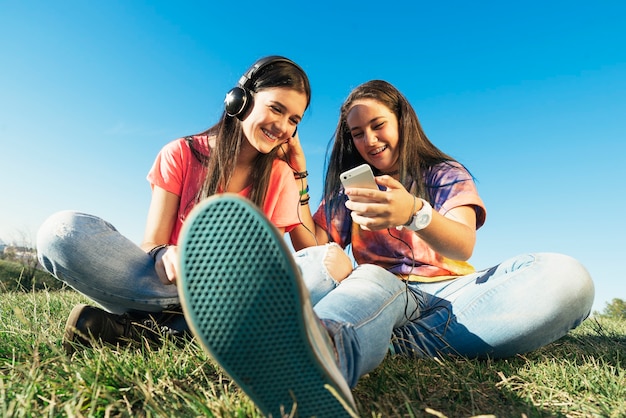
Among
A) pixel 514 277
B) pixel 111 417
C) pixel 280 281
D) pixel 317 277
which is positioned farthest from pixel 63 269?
pixel 514 277

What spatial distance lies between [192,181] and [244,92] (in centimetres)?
71

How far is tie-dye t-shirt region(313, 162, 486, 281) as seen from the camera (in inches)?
105

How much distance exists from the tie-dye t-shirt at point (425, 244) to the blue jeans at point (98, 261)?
134cm

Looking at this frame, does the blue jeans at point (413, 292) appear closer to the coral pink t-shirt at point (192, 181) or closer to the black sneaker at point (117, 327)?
the black sneaker at point (117, 327)

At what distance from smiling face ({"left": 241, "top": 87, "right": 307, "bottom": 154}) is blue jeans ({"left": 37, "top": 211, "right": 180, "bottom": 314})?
1153mm

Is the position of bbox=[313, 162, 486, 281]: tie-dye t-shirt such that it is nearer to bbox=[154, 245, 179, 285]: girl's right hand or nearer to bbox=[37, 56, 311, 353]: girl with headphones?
bbox=[37, 56, 311, 353]: girl with headphones

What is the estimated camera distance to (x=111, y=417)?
4.41 feet

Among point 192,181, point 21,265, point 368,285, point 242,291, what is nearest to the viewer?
point 242,291

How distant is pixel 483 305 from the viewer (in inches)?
85.7

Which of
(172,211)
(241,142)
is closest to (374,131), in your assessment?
(241,142)

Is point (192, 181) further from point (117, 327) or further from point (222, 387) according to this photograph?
point (222, 387)

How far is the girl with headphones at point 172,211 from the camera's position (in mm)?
2088

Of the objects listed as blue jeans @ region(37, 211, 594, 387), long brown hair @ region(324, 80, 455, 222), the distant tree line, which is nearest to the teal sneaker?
blue jeans @ region(37, 211, 594, 387)

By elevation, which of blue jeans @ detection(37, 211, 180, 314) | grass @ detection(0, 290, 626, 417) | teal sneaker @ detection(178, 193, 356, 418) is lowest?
grass @ detection(0, 290, 626, 417)
